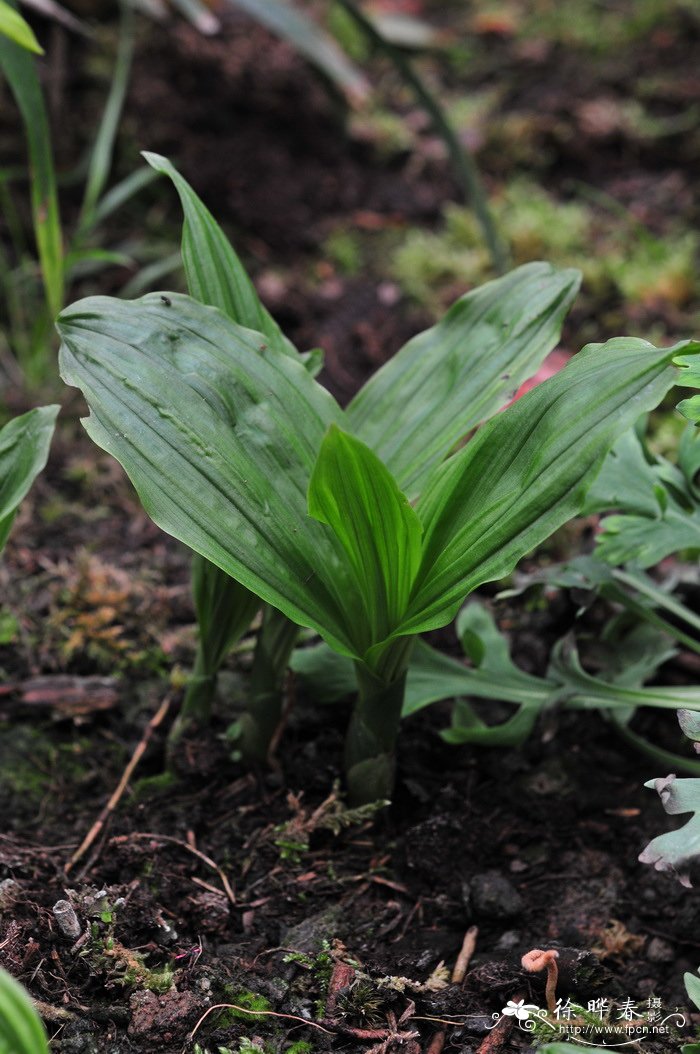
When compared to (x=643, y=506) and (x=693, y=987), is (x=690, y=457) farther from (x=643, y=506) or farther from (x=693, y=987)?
(x=693, y=987)

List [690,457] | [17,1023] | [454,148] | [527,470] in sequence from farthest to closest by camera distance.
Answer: [454,148]
[690,457]
[527,470]
[17,1023]

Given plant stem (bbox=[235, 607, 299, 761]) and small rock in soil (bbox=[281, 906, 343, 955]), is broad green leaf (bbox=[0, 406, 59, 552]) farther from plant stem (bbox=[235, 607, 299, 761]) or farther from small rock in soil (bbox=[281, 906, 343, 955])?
small rock in soil (bbox=[281, 906, 343, 955])

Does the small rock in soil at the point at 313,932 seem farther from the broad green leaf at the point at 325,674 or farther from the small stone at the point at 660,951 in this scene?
the small stone at the point at 660,951

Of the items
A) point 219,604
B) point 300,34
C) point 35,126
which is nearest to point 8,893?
point 219,604

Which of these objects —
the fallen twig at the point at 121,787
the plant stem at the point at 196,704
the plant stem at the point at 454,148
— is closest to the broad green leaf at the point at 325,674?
the plant stem at the point at 196,704

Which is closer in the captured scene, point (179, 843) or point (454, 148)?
point (179, 843)

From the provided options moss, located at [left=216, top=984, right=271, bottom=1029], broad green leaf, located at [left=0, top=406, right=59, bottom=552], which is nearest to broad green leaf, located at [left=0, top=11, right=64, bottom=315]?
broad green leaf, located at [left=0, top=406, right=59, bottom=552]

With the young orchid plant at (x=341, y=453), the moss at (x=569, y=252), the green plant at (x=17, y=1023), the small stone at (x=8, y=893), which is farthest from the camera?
the moss at (x=569, y=252)
